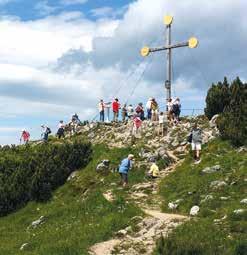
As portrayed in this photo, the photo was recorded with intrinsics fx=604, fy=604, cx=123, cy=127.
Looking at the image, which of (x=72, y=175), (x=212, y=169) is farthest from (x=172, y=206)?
(x=72, y=175)

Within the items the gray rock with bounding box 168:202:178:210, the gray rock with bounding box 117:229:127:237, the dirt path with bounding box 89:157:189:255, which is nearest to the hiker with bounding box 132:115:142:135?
the dirt path with bounding box 89:157:189:255

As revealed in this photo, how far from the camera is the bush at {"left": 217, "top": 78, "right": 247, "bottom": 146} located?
35219mm

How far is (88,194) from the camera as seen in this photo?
3300 centimetres

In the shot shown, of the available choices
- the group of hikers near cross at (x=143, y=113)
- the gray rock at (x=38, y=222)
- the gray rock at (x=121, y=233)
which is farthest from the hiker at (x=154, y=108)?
the gray rock at (x=121, y=233)

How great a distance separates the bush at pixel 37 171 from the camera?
36.8 metres

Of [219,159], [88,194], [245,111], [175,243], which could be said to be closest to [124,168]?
[88,194]

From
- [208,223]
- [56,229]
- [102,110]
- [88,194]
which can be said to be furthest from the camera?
[102,110]

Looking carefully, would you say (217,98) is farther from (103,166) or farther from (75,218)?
(75,218)

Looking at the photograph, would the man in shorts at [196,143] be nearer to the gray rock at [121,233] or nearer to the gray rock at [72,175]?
the gray rock at [72,175]

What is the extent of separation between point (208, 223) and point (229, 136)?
44.7ft

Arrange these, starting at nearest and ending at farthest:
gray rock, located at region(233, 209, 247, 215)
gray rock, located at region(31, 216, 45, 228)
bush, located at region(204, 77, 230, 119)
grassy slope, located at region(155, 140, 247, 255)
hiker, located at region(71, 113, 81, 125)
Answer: grassy slope, located at region(155, 140, 247, 255) → gray rock, located at region(233, 209, 247, 215) → gray rock, located at region(31, 216, 45, 228) → bush, located at region(204, 77, 230, 119) → hiker, located at region(71, 113, 81, 125)

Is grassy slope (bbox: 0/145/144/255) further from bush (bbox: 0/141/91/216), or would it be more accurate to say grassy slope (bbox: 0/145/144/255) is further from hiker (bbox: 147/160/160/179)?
bush (bbox: 0/141/91/216)

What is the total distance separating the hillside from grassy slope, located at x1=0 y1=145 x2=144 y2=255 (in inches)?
1.7

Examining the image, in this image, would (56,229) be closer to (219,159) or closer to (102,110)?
(219,159)
